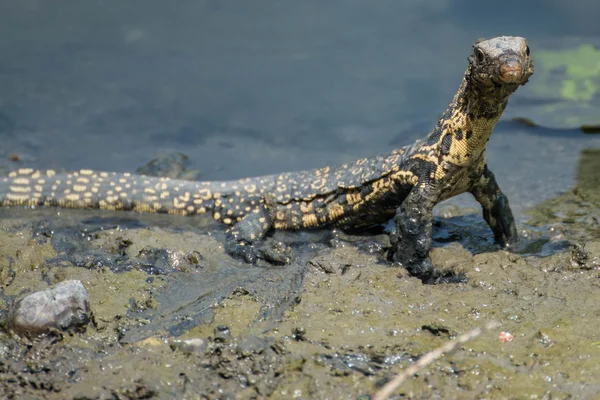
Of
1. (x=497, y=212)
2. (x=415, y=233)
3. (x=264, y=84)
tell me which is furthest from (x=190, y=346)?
(x=264, y=84)

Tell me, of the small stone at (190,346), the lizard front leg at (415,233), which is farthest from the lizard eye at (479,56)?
the small stone at (190,346)

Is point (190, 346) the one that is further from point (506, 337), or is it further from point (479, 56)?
point (479, 56)

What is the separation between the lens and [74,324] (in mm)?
6234

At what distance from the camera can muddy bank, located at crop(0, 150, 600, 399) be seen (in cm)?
561

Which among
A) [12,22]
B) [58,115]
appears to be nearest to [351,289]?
[58,115]

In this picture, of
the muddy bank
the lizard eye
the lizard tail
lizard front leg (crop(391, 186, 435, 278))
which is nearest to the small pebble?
the muddy bank

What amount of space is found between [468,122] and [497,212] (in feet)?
4.65

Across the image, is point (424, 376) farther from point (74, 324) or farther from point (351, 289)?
point (74, 324)

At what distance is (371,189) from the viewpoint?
9.00m

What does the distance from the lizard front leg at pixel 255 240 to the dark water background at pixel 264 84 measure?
8.14ft

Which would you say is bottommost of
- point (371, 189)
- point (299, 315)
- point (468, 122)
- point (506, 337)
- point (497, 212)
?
point (506, 337)

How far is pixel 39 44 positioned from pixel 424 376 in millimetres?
11953

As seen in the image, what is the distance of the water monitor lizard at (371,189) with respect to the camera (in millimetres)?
7777

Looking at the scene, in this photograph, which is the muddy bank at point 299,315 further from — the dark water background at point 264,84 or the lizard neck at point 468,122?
the dark water background at point 264,84
